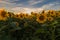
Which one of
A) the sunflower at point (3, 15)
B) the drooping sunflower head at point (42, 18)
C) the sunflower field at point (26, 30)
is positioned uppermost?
the sunflower at point (3, 15)

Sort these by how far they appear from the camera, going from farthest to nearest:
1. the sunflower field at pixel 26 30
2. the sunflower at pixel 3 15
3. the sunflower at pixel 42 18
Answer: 1. the sunflower at pixel 42 18
2. the sunflower at pixel 3 15
3. the sunflower field at pixel 26 30

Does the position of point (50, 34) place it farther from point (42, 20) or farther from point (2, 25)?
point (2, 25)

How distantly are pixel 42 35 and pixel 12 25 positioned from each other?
1.93ft

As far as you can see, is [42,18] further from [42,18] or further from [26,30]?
[26,30]

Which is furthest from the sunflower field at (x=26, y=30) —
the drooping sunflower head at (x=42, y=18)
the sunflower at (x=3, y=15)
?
the drooping sunflower head at (x=42, y=18)

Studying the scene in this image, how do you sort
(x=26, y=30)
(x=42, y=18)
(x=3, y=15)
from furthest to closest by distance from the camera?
(x=42, y=18) → (x=3, y=15) → (x=26, y=30)

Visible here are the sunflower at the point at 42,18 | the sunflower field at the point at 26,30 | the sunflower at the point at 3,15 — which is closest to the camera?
the sunflower field at the point at 26,30

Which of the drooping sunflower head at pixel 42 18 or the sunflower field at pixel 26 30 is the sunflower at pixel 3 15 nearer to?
the sunflower field at pixel 26 30

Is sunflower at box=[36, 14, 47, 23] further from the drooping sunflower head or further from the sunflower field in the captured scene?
the sunflower field

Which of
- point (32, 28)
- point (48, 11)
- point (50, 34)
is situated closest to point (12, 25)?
point (32, 28)

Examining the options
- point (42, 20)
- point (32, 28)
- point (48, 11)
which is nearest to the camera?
point (32, 28)

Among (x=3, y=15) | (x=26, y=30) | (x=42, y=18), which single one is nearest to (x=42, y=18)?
(x=42, y=18)

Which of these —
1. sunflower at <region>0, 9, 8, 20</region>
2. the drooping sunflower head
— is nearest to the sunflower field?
sunflower at <region>0, 9, 8, 20</region>

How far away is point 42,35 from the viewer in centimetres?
378
